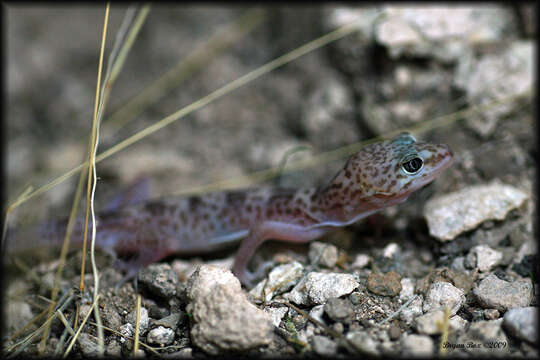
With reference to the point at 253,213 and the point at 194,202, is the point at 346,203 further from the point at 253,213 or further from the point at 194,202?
the point at 194,202

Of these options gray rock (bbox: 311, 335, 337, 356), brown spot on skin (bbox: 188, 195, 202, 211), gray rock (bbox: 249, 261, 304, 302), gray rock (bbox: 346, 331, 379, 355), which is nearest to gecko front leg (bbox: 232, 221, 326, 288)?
gray rock (bbox: 249, 261, 304, 302)

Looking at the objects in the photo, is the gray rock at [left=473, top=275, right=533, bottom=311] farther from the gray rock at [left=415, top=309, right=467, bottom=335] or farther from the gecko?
the gecko

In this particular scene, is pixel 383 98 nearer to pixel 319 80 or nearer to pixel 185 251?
pixel 319 80

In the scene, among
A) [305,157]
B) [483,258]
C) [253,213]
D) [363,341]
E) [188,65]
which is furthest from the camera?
[188,65]

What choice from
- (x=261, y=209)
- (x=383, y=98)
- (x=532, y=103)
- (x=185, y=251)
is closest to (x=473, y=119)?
(x=532, y=103)

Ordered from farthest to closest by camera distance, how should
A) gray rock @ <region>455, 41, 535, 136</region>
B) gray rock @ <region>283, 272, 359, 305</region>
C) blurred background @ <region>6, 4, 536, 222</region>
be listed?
1. blurred background @ <region>6, 4, 536, 222</region>
2. gray rock @ <region>455, 41, 535, 136</region>
3. gray rock @ <region>283, 272, 359, 305</region>

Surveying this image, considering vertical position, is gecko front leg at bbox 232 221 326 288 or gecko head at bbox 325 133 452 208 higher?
gecko head at bbox 325 133 452 208

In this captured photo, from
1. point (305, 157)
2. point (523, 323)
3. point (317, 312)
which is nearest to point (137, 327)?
point (317, 312)
